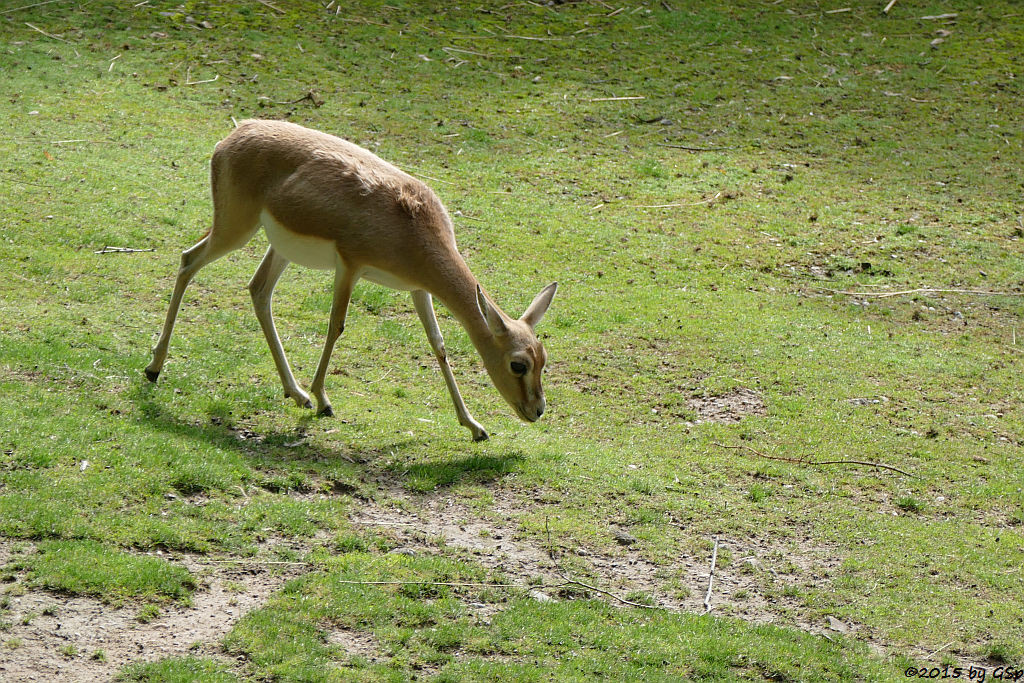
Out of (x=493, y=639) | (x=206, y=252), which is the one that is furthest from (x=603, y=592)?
(x=206, y=252)

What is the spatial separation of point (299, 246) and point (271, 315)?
94cm

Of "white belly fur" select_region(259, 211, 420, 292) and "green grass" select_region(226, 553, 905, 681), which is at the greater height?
"white belly fur" select_region(259, 211, 420, 292)

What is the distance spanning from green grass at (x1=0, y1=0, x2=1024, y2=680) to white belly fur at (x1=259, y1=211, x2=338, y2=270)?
1.19 m

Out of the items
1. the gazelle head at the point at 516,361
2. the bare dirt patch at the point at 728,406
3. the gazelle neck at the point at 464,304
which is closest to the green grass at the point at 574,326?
the bare dirt patch at the point at 728,406

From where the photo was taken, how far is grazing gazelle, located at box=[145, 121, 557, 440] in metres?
8.00

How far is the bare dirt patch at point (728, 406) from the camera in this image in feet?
30.6

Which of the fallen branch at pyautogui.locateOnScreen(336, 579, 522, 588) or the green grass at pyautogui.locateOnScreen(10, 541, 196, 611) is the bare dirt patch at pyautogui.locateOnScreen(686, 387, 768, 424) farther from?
the green grass at pyautogui.locateOnScreen(10, 541, 196, 611)

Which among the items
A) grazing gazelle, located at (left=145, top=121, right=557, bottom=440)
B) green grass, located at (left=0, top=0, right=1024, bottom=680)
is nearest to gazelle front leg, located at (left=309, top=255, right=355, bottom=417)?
grazing gazelle, located at (left=145, top=121, right=557, bottom=440)

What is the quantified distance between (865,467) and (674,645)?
326 centimetres

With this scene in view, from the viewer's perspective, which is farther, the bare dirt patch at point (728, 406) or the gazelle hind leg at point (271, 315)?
the bare dirt patch at point (728, 406)

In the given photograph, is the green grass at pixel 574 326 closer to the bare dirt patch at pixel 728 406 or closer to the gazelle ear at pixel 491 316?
the bare dirt patch at pixel 728 406

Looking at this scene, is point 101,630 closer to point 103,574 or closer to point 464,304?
point 103,574

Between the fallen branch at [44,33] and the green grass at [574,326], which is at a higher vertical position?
the fallen branch at [44,33]

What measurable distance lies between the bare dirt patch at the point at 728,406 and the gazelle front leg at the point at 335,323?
318 cm
